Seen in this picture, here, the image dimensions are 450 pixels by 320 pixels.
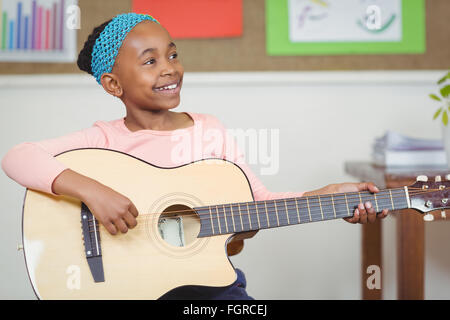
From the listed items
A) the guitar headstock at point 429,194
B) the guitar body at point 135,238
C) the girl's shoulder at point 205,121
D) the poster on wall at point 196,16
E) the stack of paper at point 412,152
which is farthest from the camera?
the poster on wall at point 196,16

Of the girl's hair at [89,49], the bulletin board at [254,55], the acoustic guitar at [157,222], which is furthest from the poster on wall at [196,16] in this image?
the acoustic guitar at [157,222]

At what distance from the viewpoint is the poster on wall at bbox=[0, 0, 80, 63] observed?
5.25 feet

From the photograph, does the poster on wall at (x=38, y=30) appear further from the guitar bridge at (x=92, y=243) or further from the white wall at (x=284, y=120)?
the guitar bridge at (x=92, y=243)

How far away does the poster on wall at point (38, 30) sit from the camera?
1.60 metres

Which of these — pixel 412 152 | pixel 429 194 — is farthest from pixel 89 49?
pixel 412 152

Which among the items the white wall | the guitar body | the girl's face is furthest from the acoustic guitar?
the white wall

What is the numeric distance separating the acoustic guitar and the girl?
0.03 metres

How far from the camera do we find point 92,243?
0.87m

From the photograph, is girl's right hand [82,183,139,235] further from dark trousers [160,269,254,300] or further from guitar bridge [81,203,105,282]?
dark trousers [160,269,254,300]

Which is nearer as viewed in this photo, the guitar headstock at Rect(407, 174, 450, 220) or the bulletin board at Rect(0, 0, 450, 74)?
the guitar headstock at Rect(407, 174, 450, 220)

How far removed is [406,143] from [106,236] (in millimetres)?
903

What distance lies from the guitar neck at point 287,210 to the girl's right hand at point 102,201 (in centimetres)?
13

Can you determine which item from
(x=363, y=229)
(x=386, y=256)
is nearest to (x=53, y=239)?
(x=363, y=229)
